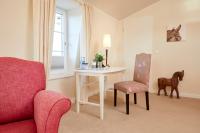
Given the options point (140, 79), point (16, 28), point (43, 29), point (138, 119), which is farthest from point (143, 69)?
point (16, 28)

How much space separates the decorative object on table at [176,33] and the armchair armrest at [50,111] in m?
3.72

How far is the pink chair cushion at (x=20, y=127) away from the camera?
117 centimetres

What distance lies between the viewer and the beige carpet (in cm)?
226

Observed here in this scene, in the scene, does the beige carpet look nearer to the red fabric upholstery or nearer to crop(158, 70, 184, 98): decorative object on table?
the red fabric upholstery

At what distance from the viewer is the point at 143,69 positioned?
3.12 m

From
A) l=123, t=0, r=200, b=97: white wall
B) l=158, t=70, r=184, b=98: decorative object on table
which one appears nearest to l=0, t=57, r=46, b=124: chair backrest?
l=158, t=70, r=184, b=98: decorative object on table

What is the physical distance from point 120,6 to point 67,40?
1.60m

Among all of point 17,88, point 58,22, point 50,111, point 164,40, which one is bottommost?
point 50,111

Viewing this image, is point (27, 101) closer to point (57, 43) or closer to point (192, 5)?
point (57, 43)

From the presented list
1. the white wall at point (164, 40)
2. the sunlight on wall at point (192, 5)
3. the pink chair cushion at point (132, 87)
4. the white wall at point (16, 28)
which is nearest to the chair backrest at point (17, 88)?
the white wall at point (16, 28)

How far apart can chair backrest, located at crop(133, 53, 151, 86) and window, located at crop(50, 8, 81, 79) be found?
125cm

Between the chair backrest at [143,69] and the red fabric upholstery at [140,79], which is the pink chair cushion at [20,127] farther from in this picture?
the chair backrest at [143,69]

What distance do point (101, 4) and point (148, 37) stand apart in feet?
4.96

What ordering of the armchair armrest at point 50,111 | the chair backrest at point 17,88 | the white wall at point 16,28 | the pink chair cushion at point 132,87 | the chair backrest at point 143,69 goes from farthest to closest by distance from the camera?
the chair backrest at point 143,69 < the pink chair cushion at point 132,87 < the white wall at point 16,28 < the chair backrest at point 17,88 < the armchair armrest at point 50,111
